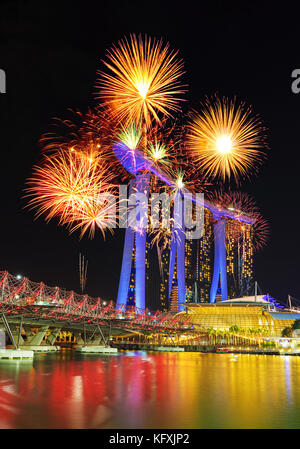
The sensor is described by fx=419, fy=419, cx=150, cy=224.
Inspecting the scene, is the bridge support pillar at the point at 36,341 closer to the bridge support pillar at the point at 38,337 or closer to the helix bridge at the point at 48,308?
the bridge support pillar at the point at 38,337

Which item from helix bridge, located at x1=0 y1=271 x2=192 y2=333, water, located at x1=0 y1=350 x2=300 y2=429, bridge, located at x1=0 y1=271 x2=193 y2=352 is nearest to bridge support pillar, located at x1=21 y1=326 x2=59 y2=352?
bridge, located at x1=0 y1=271 x2=193 y2=352

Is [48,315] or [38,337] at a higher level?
[48,315]

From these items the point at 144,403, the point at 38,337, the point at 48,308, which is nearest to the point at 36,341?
the point at 38,337

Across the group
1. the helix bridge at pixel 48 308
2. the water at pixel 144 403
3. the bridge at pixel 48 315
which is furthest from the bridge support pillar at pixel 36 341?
the water at pixel 144 403

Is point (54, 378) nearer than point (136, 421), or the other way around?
point (136, 421)

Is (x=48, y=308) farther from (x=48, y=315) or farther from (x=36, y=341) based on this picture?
(x=36, y=341)

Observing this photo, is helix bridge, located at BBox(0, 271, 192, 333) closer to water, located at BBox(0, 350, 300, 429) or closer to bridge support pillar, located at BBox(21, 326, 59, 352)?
bridge support pillar, located at BBox(21, 326, 59, 352)

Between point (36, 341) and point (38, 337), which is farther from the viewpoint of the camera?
point (38, 337)

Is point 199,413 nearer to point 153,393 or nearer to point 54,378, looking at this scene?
point 153,393
